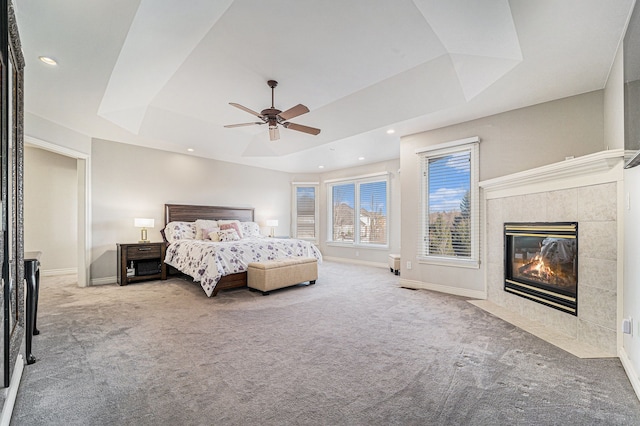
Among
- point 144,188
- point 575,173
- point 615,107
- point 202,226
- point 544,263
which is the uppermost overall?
point 615,107

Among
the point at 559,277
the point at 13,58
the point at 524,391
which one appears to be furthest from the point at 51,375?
the point at 559,277

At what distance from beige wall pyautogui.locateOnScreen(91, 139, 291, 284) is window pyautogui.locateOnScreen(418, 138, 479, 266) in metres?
4.53

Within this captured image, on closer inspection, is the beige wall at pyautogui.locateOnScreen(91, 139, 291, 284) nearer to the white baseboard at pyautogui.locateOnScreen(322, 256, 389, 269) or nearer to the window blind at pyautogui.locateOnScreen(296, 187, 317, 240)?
the window blind at pyautogui.locateOnScreen(296, 187, 317, 240)

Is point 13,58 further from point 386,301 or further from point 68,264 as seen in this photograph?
point 68,264

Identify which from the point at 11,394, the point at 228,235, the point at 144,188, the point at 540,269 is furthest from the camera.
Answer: the point at 228,235

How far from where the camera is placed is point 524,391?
77.0 inches

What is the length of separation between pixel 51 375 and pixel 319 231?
6793 millimetres

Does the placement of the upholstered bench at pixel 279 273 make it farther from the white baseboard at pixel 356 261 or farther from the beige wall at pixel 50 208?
the beige wall at pixel 50 208

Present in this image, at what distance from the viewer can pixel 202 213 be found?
6.64 meters

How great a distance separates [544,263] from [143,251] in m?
6.01

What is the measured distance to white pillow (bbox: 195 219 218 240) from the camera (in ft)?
19.8

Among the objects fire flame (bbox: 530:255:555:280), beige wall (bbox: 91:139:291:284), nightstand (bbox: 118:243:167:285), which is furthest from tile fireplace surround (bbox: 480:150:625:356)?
beige wall (bbox: 91:139:291:284)

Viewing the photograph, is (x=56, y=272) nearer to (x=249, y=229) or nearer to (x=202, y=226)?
(x=202, y=226)

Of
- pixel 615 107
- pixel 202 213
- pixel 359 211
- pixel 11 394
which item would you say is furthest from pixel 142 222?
pixel 615 107
